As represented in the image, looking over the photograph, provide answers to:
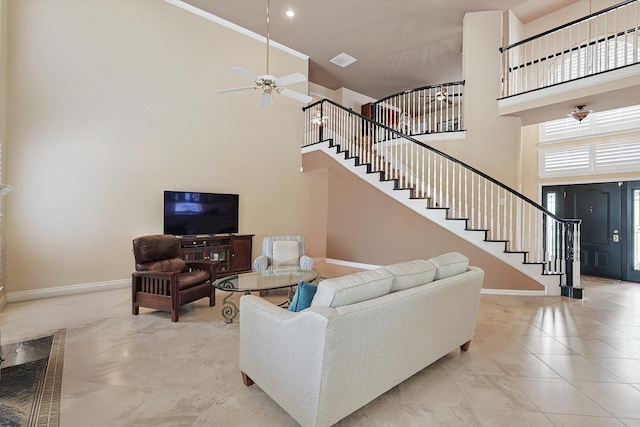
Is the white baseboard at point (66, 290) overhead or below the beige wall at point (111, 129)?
below

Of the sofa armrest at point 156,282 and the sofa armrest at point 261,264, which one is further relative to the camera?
the sofa armrest at point 261,264

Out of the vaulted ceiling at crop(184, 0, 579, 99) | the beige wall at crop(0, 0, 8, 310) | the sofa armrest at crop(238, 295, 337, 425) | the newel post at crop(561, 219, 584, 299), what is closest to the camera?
the sofa armrest at crop(238, 295, 337, 425)

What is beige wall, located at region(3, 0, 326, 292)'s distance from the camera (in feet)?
13.7

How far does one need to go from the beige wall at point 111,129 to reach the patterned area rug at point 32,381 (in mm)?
1961

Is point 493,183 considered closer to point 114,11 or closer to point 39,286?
point 114,11

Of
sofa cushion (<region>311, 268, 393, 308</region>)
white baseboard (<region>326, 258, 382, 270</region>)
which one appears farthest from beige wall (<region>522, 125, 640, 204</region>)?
sofa cushion (<region>311, 268, 393, 308</region>)

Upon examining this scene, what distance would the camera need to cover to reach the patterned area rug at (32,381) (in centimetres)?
186

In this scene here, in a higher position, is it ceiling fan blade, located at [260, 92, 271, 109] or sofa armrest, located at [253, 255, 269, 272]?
ceiling fan blade, located at [260, 92, 271, 109]

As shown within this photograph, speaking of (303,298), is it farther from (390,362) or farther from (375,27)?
(375,27)

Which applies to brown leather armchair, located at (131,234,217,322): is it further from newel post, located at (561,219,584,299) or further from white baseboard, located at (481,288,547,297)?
newel post, located at (561,219,584,299)

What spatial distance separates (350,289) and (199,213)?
454 cm

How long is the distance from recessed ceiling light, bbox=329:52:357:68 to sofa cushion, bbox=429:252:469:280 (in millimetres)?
6610

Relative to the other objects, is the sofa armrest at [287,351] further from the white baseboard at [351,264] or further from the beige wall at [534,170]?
the beige wall at [534,170]

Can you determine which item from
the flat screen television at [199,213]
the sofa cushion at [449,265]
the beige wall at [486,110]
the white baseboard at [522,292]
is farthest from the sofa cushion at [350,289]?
the beige wall at [486,110]
